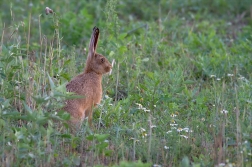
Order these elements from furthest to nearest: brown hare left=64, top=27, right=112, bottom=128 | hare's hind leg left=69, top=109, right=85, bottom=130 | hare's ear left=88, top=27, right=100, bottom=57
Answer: hare's ear left=88, top=27, right=100, bottom=57 → brown hare left=64, top=27, right=112, bottom=128 → hare's hind leg left=69, top=109, right=85, bottom=130

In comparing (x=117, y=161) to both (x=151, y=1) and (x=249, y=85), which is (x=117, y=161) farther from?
(x=151, y=1)

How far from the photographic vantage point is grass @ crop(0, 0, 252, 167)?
555 cm

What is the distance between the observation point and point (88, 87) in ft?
22.4

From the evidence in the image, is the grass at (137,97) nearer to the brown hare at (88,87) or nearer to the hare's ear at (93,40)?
the brown hare at (88,87)

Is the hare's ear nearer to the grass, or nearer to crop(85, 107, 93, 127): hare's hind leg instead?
the grass

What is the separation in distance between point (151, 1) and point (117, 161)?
23.0 feet

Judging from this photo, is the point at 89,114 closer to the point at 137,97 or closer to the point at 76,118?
the point at 76,118

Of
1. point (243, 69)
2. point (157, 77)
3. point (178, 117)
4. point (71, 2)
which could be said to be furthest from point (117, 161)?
point (71, 2)

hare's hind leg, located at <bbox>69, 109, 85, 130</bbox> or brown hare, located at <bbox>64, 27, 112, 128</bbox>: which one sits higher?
brown hare, located at <bbox>64, 27, 112, 128</bbox>

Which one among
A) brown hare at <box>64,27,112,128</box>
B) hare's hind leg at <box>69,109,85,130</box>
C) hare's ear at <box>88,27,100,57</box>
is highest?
hare's ear at <box>88,27,100,57</box>

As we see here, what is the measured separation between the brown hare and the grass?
0.13m

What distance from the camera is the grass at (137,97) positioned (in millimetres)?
5547

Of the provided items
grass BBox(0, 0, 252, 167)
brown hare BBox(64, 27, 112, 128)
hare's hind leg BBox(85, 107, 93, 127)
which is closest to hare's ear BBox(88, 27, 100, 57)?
brown hare BBox(64, 27, 112, 128)

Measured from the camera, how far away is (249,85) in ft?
23.6
